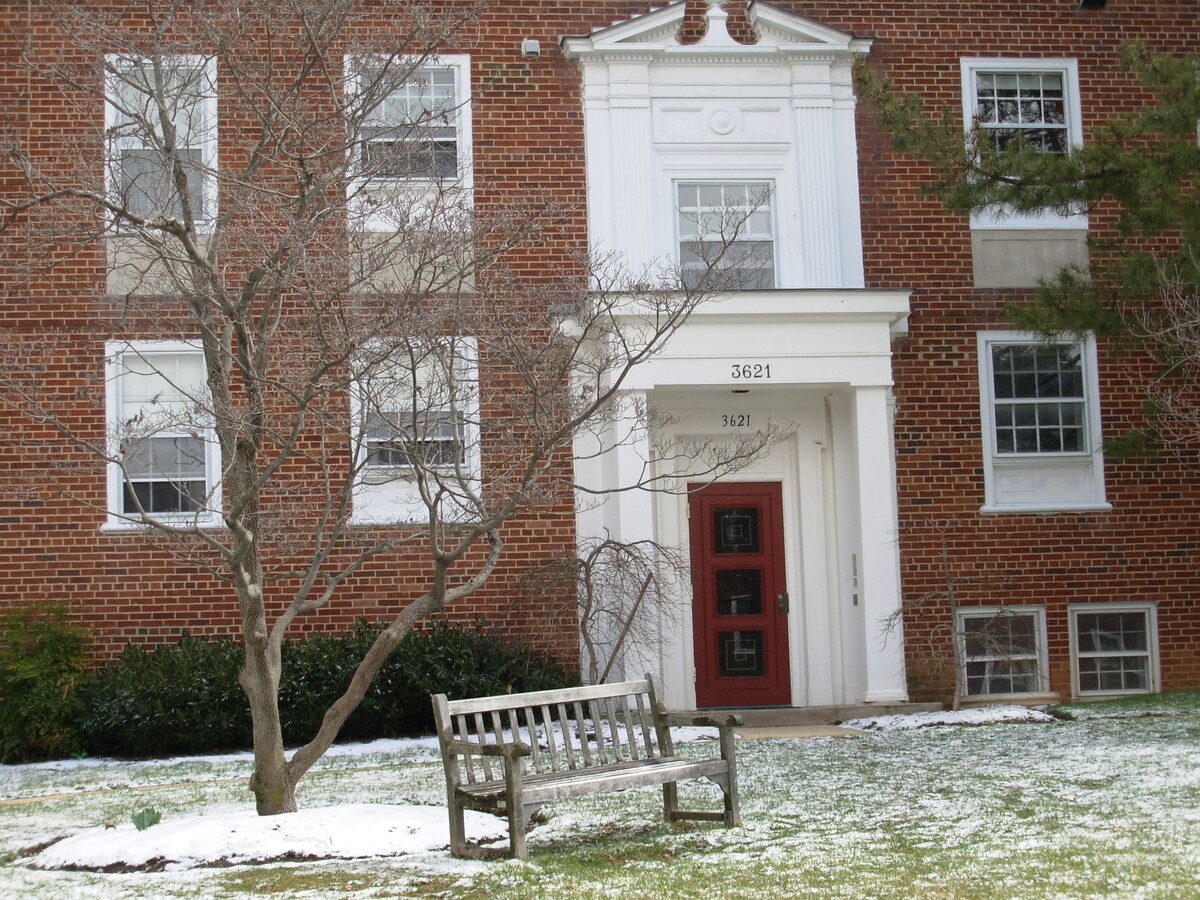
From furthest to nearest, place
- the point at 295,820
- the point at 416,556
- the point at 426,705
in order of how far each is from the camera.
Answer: the point at 416,556, the point at 426,705, the point at 295,820

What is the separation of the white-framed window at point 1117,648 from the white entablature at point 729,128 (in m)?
4.33

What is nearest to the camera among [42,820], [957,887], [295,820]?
[957,887]

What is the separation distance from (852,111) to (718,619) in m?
5.50

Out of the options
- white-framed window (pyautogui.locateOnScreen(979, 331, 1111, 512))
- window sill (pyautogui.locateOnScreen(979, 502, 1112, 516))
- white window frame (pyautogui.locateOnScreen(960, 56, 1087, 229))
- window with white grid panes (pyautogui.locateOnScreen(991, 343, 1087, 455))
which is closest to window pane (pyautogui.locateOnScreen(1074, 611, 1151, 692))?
window sill (pyautogui.locateOnScreen(979, 502, 1112, 516))

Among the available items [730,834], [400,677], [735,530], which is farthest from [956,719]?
[730,834]

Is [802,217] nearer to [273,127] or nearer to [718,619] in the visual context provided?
[718,619]

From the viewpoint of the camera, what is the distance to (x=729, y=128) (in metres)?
14.7

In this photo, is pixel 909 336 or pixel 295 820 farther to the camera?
pixel 909 336

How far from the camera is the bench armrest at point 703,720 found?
782cm

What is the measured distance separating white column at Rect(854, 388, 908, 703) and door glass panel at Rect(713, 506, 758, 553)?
53.3 inches

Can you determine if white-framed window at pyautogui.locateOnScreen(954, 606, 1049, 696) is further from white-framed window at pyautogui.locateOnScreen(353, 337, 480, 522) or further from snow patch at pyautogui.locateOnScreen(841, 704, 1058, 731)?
white-framed window at pyautogui.locateOnScreen(353, 337, 480, 522)

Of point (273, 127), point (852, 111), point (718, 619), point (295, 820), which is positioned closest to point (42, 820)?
point (295, 820)

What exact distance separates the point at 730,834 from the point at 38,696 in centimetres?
772

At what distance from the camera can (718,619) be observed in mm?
14586
